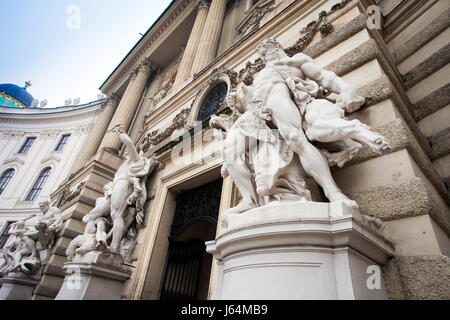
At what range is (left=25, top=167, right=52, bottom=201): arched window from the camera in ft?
69.9

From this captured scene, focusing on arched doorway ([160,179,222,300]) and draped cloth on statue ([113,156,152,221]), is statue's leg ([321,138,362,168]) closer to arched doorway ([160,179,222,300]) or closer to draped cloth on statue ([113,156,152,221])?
arched doorway ([160,179,222,300])

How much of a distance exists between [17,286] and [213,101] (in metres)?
8.01

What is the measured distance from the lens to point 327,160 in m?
2.54

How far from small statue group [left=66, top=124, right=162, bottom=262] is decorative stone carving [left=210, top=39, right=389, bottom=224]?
3890mm

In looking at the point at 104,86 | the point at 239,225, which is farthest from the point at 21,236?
the point at 104,86

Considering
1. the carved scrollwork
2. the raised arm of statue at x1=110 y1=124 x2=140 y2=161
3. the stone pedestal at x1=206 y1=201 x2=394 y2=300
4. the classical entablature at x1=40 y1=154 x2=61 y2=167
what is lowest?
the stone pedestal at x1=206 y1=201 x2=394 y2=300

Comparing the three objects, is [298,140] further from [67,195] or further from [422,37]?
[67,195]

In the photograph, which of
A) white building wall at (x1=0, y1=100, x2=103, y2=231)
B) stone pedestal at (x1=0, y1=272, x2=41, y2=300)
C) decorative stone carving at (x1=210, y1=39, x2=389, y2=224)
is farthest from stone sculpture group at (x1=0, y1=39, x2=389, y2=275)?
white building wall at (x1=0, y1=100, x2=103, y2=231)

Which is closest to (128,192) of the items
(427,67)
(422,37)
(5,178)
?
(427,67)

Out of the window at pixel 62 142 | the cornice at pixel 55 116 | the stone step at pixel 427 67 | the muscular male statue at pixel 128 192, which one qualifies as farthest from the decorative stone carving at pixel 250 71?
the window at pixel 62 142

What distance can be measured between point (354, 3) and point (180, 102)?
5407 mm

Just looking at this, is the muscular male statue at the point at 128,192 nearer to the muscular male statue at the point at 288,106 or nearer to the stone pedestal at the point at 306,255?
the muscular male statue at the point at 288,106

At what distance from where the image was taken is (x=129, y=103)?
14.7 metres
